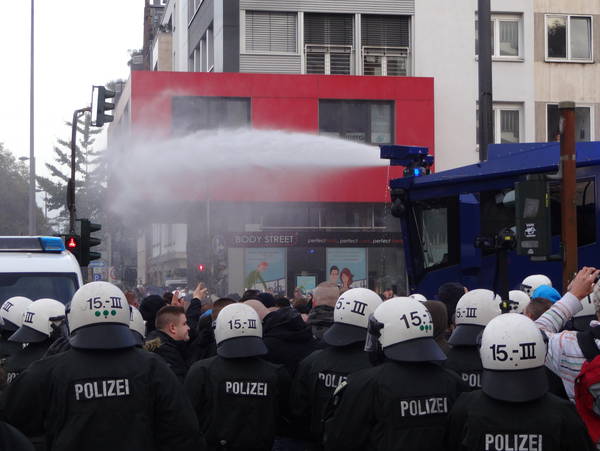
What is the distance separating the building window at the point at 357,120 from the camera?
96.9ft

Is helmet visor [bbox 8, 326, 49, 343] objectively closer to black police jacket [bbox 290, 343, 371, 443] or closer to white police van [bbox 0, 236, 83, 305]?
black police jacket [bbox 290, 343, 371, 443]

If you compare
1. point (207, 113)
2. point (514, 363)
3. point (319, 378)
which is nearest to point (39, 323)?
point (319, 378)

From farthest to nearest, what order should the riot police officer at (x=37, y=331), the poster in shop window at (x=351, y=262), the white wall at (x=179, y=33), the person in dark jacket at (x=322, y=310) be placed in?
1. the white wall at (x=179, y=33)
2. the poster in shop window at (x=351, y=262)
3. the person in dark jacket at (x=322, y=310)
4. the riot police officer at (x=37, y=331)

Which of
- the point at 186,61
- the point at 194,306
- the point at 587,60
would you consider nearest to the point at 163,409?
the point at 194,306

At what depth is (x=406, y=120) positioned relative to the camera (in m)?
29.8

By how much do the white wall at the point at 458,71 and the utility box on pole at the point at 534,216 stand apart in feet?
74.3

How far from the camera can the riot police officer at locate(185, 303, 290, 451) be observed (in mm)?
6180

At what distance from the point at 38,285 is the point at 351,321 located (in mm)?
6232

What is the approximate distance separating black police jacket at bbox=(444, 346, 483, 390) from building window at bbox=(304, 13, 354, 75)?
2480cm

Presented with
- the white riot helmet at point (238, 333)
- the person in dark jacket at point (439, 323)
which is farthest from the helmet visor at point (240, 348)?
the person in dark jacket at point (439, 323)

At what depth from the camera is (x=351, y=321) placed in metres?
5.92

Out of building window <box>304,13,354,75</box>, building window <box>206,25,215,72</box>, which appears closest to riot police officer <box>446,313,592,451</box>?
building window <box>304,13,354,75</box>

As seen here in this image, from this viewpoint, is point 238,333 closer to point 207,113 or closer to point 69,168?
point 207,113

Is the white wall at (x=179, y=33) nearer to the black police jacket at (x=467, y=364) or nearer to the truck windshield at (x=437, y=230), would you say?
the truck windshield at (x=437, y=230)
